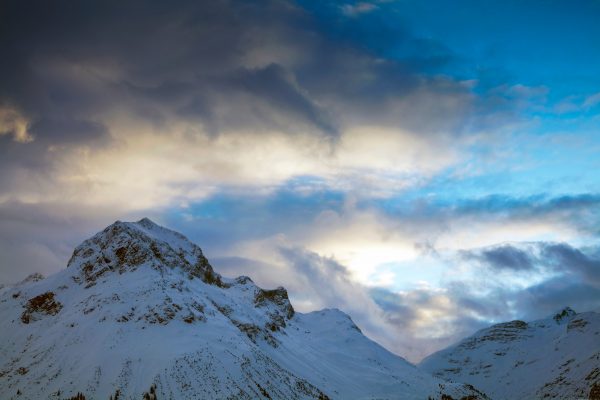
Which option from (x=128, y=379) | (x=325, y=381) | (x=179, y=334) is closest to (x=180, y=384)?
(x=128, y=379)

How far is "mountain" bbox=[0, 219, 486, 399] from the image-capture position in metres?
109

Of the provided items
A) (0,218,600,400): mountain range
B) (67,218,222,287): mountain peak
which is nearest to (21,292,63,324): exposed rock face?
(0,218,600,400): mountain range

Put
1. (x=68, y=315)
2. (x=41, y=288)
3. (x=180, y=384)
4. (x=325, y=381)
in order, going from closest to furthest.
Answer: (x=180, y=384) → (x=68, y=315) → (x=41, y=288) → (x=325, y=381)

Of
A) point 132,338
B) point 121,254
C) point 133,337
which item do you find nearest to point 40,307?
point 121,254

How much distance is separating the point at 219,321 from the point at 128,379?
37.7m

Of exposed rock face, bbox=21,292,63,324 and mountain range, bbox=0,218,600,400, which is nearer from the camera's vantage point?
mountain range, bbox=0,218,600,400

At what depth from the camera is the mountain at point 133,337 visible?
358 feet

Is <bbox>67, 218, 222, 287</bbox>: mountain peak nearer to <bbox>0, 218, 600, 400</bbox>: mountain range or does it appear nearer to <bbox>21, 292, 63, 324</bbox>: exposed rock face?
<bbox>0, 218, 600, 400</bbox>: mountain range

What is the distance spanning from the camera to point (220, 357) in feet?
392

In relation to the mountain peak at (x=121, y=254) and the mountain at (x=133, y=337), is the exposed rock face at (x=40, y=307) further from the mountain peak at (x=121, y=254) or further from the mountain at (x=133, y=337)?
the mountain peak at (x=121, y=254)

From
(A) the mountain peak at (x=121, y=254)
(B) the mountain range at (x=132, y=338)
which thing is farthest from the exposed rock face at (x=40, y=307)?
(A) the mountain peak at (x=121, y=254)

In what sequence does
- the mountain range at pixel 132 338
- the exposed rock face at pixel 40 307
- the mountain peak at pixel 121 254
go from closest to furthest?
the mountain range at pixel 132 338, the exposed rock face at pixel 40 307, the mountain peak at pixel 121 254

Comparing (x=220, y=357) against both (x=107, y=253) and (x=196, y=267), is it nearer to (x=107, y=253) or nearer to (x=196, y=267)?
(x=107, y=253)

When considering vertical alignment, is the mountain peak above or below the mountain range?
above
